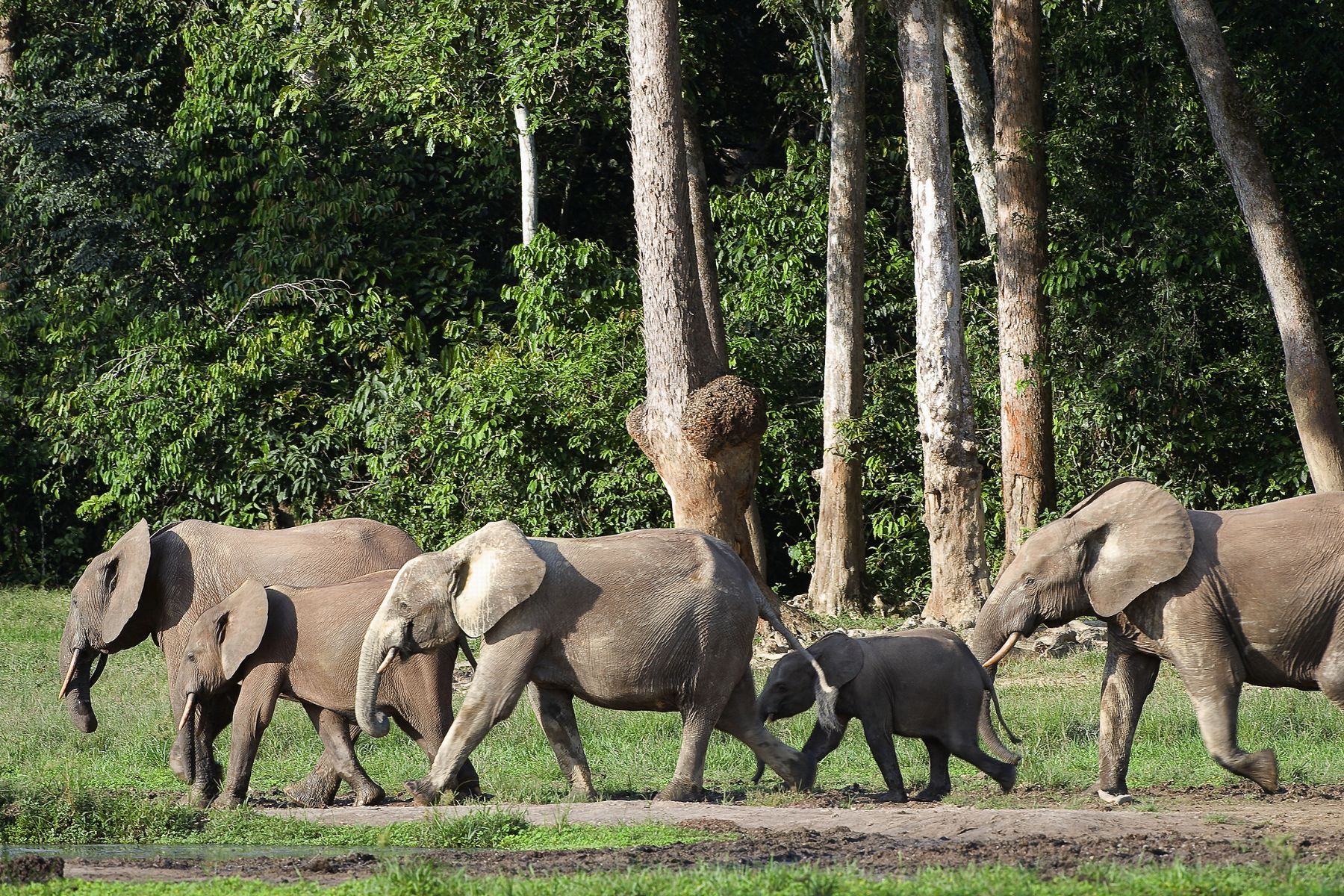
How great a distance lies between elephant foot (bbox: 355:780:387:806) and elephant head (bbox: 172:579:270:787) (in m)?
0.99

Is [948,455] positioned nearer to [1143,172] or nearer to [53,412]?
[1143,172]

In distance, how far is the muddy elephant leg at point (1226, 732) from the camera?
8.80 meters

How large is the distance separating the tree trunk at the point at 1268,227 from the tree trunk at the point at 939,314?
2.68 m

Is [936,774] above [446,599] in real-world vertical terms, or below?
below

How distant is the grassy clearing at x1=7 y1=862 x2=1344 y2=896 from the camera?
6.07 meters

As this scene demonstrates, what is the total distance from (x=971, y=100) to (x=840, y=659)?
1255 cm

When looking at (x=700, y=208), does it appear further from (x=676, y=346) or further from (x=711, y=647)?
(x=711, y=647)

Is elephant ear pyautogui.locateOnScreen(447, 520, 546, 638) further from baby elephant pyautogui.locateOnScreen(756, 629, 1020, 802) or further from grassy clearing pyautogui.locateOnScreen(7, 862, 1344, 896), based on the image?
grassy clearing pyautogui.locateOnScreen(7, 862, 1344, 896)

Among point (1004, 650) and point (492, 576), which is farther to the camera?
point (1004, 650)

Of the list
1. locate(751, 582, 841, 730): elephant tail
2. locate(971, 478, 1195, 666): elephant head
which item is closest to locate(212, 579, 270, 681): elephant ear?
locate(751, 582, 841, 730): elephant tail

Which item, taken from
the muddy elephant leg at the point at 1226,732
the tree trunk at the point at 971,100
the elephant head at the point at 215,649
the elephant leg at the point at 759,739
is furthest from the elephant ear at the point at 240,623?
the tree trunk at the point at 971,100

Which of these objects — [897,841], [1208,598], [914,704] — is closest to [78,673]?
[914,704]

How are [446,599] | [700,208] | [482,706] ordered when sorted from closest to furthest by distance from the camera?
[482,706] → [446,599] → [700,208]

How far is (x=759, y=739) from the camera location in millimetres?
9750
